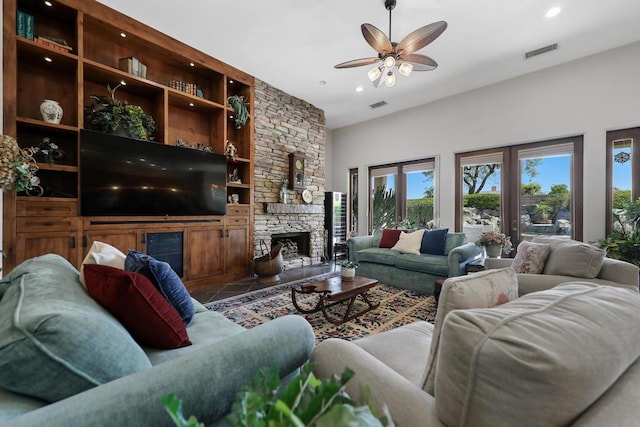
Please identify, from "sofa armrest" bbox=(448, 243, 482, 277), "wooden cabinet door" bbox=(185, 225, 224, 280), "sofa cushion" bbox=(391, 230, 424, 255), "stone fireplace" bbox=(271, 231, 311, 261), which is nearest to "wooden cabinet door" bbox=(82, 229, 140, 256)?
"wooden cabinet door" bbox=(185, 225, 224, 280)

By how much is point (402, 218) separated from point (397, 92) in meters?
2.61

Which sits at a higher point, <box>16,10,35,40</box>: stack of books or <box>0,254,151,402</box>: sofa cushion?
<box>16,10,35,40</box>: stack of books

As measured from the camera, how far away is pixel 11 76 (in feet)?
8.23

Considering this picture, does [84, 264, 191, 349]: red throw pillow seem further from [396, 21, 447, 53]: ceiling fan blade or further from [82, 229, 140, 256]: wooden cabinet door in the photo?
[396, 21, 447, 53]: ceiling fan blade

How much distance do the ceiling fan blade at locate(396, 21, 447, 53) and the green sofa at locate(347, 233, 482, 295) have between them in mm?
2324

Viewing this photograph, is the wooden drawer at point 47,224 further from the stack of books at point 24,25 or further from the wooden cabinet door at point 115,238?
the stack of books at point 24,25

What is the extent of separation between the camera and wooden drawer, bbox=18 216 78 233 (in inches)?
100

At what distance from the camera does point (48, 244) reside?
8.80ft

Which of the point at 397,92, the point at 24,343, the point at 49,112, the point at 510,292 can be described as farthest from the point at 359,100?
the point at 24,343

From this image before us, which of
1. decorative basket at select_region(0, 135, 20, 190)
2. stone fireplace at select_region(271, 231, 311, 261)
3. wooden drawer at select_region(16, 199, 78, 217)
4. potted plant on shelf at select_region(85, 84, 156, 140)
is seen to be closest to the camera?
decorative basket at select_region(0, 135, 20, 190)

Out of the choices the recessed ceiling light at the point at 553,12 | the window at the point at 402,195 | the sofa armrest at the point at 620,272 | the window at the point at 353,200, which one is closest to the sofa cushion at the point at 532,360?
the sofa armrest at the point at 620,272

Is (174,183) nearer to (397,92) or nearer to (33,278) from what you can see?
(33,278)

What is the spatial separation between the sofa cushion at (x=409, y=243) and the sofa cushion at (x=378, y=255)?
0.11m

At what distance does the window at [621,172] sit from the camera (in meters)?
3.48
